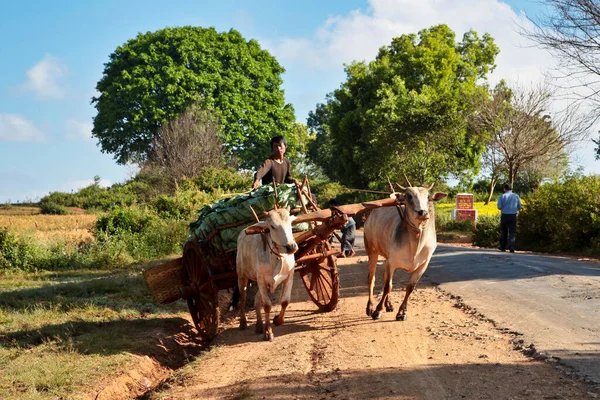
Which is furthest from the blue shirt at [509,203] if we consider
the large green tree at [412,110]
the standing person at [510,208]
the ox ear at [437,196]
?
the large green tree at [412,110]

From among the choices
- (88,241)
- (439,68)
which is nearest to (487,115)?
(439,68)

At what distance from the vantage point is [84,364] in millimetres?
7859

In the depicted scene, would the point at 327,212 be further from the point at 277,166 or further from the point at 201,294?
the point at 201,294

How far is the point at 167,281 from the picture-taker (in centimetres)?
1049

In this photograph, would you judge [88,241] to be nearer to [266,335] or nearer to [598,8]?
[266,335]

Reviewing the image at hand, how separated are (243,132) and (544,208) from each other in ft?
97.7

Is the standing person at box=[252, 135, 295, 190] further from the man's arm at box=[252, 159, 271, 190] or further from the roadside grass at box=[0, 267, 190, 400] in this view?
the roadside grass at box=[0, 267, 190, 400]

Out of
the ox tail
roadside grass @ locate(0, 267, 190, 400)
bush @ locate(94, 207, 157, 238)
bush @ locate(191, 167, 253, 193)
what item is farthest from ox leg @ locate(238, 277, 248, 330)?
bush @ locate(191, 167, 253, 193)

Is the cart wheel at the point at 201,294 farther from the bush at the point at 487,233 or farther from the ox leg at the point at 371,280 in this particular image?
the bush at the point at 487,233

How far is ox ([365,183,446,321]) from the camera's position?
868cm

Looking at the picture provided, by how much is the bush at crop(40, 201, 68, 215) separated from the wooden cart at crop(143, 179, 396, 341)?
30.7 metres

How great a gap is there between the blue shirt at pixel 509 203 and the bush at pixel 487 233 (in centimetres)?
434

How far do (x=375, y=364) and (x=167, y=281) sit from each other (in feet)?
14.9

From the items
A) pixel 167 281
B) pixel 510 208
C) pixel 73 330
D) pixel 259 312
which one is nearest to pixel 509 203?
pixel 510 208
